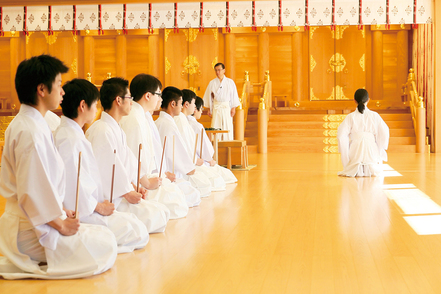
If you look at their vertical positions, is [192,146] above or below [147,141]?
below

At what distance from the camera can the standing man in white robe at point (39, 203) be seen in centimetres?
245

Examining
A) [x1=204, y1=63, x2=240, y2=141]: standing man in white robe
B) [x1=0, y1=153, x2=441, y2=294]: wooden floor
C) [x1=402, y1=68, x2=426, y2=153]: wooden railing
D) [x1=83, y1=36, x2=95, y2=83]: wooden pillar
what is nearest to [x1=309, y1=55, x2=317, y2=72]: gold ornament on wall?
[x1=402, y1=68, x2=426, y2=153]: wooden railing

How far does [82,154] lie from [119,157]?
1.62 ft

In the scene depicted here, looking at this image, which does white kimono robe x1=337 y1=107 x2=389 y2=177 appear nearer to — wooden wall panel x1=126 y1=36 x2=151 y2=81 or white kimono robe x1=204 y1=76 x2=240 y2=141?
white kimono robe x1=204 y1=76 x2=240 y2=141

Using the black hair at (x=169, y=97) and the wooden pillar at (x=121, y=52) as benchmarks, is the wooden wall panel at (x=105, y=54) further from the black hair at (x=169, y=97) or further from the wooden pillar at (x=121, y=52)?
the black hair at (x=169, y=97)

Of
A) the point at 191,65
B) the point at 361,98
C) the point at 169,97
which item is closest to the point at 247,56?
the point at 191,65

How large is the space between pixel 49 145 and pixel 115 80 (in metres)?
1.11

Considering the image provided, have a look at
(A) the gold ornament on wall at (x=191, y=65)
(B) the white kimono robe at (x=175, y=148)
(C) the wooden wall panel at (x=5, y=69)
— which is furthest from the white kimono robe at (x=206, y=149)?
(C) the wooden wall panel at (x=5, y=69)

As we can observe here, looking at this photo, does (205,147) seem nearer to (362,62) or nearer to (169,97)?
(169,97)

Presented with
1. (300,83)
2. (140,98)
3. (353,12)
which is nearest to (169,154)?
(140,98)

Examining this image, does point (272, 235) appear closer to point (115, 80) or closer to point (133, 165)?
point (133, 165)

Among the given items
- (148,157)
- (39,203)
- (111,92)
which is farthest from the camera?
(148,157)

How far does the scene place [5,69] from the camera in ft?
51.1

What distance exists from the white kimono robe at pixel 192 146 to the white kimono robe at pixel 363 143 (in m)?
2.12
